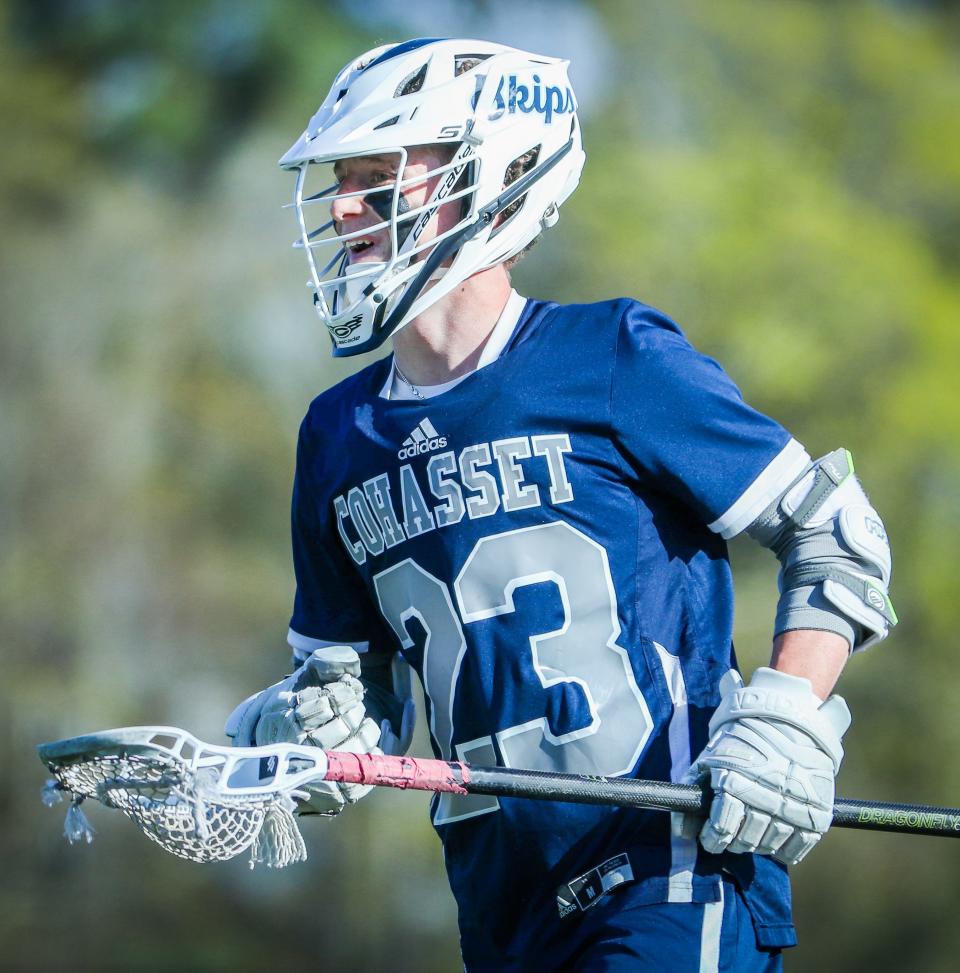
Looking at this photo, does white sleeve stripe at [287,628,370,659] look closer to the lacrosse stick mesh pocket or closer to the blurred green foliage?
the lacrosse stick mesh pocket

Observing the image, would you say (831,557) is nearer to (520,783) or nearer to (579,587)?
(579,587)

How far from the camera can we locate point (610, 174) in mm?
7285

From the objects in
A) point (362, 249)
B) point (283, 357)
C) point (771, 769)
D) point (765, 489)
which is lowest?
point (771, 769)

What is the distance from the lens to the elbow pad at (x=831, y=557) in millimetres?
2080

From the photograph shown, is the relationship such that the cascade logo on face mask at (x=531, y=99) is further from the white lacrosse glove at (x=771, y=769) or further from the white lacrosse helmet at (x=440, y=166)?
the white lacrosse glove at (x=771, y=769)

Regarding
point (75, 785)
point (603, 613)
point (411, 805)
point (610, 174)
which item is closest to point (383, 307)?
point (603, 613)

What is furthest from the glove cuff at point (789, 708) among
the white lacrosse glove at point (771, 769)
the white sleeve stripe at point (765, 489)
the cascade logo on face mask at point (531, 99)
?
the cascade logo on face mask at point (531, 99)

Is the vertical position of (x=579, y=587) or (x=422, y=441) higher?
(x=422, y=441)

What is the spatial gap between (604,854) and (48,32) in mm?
6897

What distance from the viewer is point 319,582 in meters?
2.49

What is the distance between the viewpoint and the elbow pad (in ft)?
6.82

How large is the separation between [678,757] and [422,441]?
0.61m

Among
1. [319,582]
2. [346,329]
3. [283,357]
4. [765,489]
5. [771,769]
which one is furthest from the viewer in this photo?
[283,357]

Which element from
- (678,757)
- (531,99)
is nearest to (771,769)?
(678,757)
